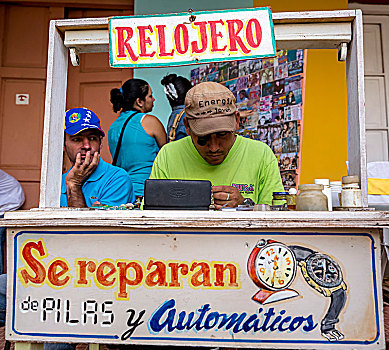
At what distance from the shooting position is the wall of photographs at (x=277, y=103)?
116 inches

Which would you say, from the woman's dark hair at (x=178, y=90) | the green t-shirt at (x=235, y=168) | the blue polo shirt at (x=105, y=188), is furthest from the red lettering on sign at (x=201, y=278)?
the woman's dark hair at (x=178, y=90)

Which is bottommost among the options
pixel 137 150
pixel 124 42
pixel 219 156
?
pixel 219 156

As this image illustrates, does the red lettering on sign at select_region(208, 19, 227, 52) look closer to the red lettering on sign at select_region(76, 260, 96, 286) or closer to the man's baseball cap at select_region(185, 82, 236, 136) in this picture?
the man's baseball cap at select_region(185, 82, 236, 136)

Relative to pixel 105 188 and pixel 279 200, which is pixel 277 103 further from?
pixel 279 200

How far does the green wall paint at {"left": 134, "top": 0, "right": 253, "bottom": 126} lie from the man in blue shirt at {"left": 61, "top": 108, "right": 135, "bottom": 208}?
164 centimetres

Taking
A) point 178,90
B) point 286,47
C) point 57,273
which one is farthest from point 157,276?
point 178,90

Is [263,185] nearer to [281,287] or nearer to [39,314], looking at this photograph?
[281,287]

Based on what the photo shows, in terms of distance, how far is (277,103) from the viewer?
305cm

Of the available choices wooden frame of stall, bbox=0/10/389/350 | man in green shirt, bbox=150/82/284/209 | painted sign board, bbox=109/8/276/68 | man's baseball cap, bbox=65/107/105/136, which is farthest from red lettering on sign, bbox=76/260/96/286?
man's baseball cap, bbox=65/107/105/136

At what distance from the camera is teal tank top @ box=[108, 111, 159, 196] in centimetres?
252

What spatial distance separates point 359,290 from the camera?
40.1 inches

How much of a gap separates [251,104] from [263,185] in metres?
1.57

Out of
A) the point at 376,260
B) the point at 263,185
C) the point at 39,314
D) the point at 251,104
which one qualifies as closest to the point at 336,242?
the point at 376,260

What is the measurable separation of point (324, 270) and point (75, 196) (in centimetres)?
139
